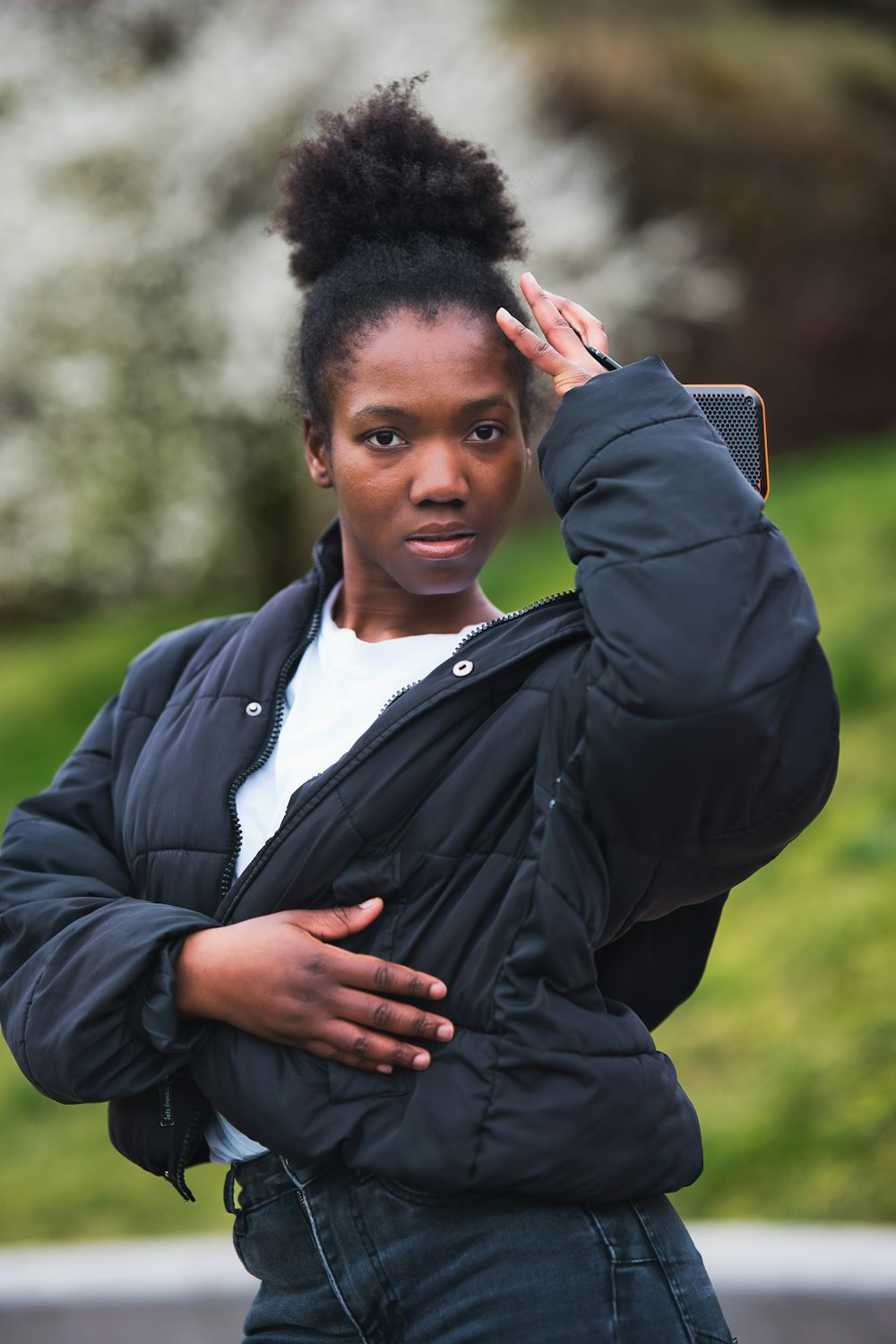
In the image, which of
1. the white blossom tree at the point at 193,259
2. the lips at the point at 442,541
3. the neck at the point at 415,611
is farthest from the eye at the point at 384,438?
the white blossom tree at the point at 193,259

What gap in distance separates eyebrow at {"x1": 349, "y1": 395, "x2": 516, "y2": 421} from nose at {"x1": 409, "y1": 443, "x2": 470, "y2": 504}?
40 millimetres

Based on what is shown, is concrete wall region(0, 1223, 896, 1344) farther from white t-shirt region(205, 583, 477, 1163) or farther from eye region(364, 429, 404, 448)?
eye region(364, 429, 404, 448)

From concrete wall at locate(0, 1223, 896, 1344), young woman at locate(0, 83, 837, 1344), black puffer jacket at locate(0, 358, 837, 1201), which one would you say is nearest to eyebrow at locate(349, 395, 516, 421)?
young woman at locate(0, 83, 837, 1344)

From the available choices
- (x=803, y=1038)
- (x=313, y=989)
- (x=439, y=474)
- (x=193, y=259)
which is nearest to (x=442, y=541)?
(x=439, y=474)

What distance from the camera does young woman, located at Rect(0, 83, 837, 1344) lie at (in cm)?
152

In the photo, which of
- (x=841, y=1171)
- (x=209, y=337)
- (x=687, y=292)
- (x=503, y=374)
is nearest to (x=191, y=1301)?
(x=841, y=1171)

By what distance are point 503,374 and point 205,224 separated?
24.3 ft

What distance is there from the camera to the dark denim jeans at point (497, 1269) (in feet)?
5.09

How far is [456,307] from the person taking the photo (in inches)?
70.2

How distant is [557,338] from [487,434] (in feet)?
0.45

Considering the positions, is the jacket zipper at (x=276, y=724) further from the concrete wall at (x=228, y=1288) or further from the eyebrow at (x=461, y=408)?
the concrete wall at (x=228, y=1288)

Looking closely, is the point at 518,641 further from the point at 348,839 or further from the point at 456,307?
the point at 456,307

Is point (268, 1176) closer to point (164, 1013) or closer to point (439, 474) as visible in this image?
point (164, 1013)

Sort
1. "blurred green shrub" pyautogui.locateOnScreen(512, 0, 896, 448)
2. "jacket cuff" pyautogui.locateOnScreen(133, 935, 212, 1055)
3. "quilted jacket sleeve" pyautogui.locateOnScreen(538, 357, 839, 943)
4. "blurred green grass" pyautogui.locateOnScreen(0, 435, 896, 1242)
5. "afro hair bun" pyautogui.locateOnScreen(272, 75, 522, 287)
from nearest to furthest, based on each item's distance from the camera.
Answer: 1. "quilted jacket sleeve" pyautogui.locateOnScreen(538, 357, 839, 943)
2. "jacket cuff" pyautogui.locateOnScreen(133, 935, 212, 1055)
3. "afro hair bun" pyautogui.locateOnScreen(272, 75, 522, 287)
4. "blurred green grass" pyautogui.locateOnScreen(0, 435, 896, 1242)
5. "blurred green shrub" pyautogui.locateOnScreen(512, 0, 896, 448)
